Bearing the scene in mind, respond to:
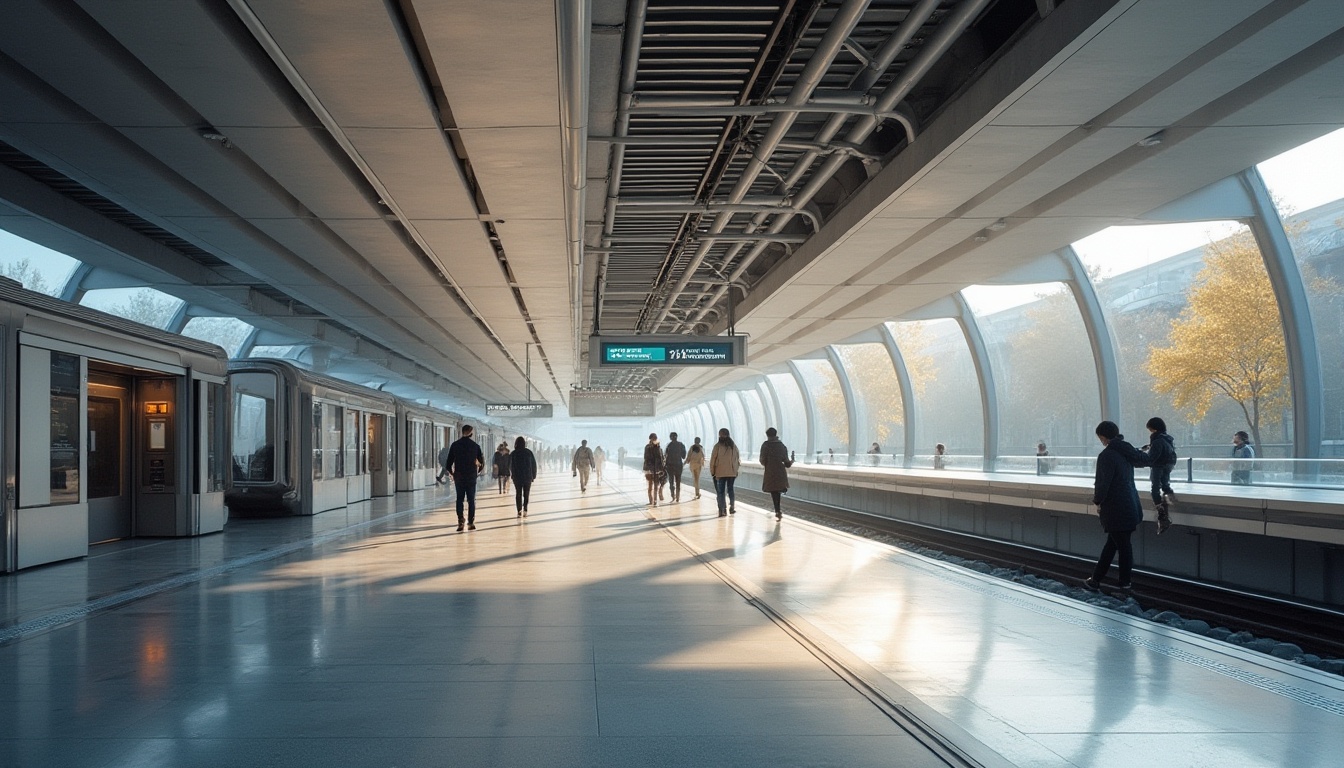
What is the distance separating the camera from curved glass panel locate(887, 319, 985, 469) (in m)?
37.9

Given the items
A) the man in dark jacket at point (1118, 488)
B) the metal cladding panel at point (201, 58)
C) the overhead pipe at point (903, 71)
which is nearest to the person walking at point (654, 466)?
the overhead pipe at point (903, 71)

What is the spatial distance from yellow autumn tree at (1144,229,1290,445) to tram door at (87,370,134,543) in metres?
17.7

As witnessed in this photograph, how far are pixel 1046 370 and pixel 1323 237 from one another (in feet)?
52.2

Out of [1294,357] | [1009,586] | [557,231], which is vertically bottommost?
[1009,586]

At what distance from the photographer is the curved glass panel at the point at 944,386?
3788 centimetres

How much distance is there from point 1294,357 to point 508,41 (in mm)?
11192

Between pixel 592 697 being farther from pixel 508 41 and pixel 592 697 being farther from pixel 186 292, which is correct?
pixel 186 292

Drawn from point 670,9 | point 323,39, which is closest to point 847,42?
point 670,9

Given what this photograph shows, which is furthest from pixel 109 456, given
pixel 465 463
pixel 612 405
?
pixel 612 405

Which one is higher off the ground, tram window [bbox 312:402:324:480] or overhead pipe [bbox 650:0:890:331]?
overhead pipe [bbox 650:0:890:331]

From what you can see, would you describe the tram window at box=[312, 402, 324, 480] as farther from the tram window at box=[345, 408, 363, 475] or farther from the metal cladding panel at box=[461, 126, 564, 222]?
the metal cladding panel at box=[461, 126, 564, 222]

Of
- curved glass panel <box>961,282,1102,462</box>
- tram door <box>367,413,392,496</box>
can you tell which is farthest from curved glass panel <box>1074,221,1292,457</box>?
tram door <box>367,413,392,496</box>

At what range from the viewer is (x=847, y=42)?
8680mm

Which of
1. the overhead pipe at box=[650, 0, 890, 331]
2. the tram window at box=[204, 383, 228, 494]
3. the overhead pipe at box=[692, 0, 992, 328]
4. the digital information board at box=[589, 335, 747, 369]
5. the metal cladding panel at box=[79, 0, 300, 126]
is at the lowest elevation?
the tram window at box=[204, 383, 228, 494]
